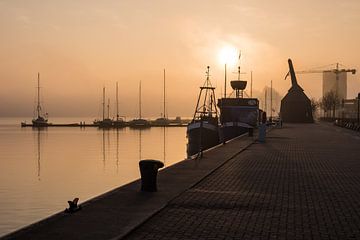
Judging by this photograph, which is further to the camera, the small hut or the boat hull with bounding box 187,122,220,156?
the small hut

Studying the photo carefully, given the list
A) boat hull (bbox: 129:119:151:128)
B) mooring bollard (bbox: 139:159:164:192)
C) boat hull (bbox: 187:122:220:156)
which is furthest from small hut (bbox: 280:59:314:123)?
mooring bollard (bbox: 139:159:164:192)

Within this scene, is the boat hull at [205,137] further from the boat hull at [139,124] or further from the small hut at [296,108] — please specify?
the boat hull at [139,124]

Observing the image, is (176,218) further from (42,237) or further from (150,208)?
(42,237)

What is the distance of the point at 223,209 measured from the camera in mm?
12391

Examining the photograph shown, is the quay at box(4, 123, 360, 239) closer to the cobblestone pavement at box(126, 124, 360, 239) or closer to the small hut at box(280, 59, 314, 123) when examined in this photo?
the cobblestone pavement at box(126, 124, 360, 239)

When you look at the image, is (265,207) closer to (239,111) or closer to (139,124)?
(239,111)

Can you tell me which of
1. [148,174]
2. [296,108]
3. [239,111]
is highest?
[296,108]

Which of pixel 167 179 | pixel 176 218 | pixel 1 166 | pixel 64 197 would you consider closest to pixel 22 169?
pixel 1 166

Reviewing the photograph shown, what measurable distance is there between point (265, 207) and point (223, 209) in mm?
1101

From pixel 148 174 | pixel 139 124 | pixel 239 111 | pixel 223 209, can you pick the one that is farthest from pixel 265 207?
pixel 139 124

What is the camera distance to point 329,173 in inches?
791

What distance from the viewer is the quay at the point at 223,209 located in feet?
32.7

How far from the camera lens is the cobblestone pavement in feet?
33.0

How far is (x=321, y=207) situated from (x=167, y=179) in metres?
6.26
